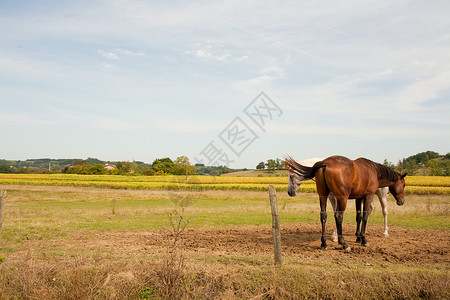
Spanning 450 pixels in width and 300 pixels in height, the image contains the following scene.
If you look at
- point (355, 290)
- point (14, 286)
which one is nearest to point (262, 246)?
point (355, 290)

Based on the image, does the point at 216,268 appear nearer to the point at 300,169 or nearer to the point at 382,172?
the point at 300,169

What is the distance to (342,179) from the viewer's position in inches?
336

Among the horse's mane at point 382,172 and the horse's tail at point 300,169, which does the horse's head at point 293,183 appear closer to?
the horse's tail at point 300,169

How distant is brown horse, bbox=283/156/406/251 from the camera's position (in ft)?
28.0

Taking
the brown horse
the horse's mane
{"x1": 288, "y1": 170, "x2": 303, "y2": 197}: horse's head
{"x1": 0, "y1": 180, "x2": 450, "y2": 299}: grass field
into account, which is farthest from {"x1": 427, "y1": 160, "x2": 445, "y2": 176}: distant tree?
{"x1": 288, "y1": 170, "x2": 303, "y2": 197}: horse's head

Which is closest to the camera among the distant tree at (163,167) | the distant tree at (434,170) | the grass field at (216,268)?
the grass field at (216,268)

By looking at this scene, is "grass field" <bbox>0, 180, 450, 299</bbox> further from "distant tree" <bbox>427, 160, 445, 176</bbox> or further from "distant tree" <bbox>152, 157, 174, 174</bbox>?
"distant tree" <bbox>152, 157, 174, 174</bbox>

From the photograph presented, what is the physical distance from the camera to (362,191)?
9188mm

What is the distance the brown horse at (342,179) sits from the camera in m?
8.55

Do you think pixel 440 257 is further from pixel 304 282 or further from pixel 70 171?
pixel 70 171

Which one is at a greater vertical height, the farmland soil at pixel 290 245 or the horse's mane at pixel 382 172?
the horse's mane at pixel 382 172

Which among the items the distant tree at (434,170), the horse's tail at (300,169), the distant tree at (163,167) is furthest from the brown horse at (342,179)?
the distant tree at (163,167)

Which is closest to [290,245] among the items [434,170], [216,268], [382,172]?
[216,268]

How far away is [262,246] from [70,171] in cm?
7073
